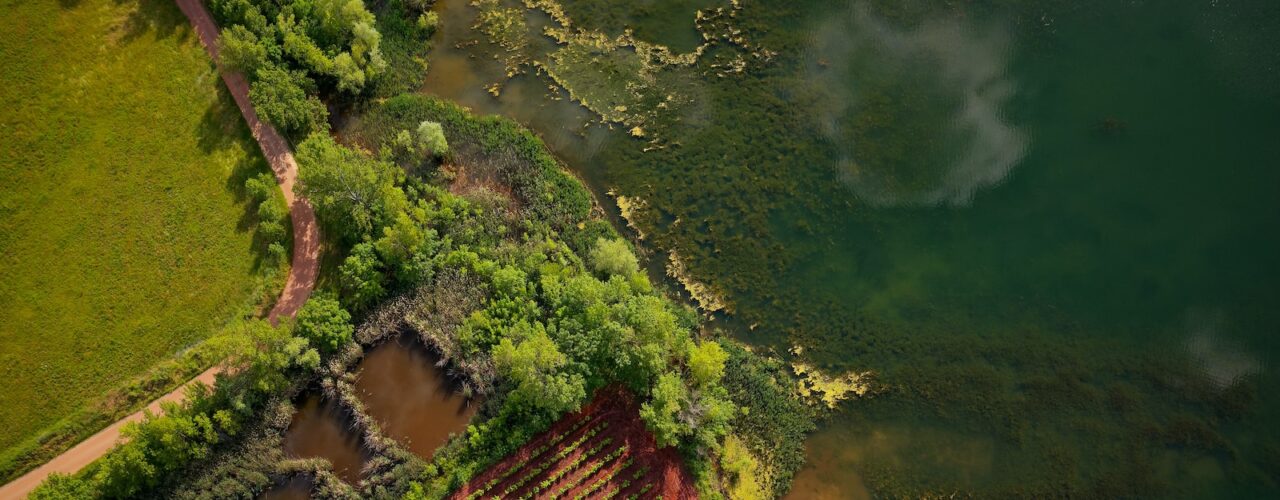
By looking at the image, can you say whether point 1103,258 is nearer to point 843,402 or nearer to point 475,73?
point 843,402

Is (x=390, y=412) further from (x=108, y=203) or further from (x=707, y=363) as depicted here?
(x=108, y=203)

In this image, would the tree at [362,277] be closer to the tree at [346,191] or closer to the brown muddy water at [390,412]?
the tree at [346,191]

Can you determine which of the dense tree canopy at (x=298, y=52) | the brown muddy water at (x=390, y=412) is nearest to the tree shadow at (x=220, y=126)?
the dense tree canopy at (x=298, y=52)

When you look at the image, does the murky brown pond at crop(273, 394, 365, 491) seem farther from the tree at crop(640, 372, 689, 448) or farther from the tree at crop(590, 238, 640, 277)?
the tree at crop(590, 238, 640, 277)

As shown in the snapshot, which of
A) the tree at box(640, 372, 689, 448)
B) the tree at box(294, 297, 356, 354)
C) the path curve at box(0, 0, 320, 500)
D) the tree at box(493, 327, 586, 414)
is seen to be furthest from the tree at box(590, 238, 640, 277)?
the path curve at box(0, 0, 320, 500)

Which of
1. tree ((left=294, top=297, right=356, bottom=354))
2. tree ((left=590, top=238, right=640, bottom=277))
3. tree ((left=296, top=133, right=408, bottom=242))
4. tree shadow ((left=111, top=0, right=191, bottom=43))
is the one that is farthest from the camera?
tree shadow ((left=111, top=0, right=191, bottom=43))

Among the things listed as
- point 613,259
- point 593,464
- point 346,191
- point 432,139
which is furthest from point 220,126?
point 593,464
